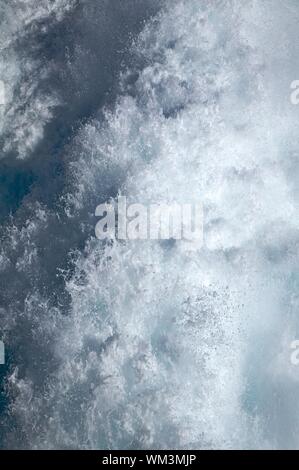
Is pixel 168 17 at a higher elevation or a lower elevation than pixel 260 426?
higher

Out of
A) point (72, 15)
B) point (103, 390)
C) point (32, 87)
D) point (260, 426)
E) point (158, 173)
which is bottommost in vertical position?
point (260, 426)

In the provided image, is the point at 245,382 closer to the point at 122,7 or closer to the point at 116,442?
the point at 116,442

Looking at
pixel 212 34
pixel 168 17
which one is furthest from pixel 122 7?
pixel 212 34
